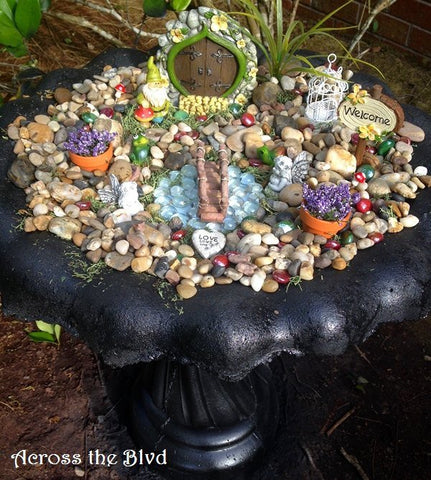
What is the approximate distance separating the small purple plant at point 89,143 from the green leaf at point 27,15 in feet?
1.98

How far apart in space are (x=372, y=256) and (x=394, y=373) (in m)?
0.94

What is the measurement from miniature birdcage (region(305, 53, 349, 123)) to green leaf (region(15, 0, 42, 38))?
34.7 inches

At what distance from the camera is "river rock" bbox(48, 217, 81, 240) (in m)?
1.32

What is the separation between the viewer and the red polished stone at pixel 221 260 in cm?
127

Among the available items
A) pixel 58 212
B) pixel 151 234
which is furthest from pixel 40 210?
pixel 151 234

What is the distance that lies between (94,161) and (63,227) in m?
0.24

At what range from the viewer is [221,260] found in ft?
4.19

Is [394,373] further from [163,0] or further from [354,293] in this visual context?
[163,0]

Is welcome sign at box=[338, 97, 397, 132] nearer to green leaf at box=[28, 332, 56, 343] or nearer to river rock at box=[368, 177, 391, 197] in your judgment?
river rock at box=[368, 177, 391, 197]

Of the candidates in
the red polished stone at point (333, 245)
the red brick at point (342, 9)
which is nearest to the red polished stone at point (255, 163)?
the red polished stone at point (333, 245)

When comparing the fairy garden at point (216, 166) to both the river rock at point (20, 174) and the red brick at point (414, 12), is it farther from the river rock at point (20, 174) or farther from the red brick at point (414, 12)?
the red brick at point (414, 12)

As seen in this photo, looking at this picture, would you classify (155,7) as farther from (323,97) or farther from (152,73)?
(323,97)

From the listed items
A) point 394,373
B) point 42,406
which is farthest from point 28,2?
point 394,373

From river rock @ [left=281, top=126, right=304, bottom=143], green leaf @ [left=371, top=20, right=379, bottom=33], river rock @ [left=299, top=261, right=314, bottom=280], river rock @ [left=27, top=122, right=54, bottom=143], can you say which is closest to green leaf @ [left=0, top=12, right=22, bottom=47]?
river rock @ [left=27, top=122, right=54, bottom=143]
